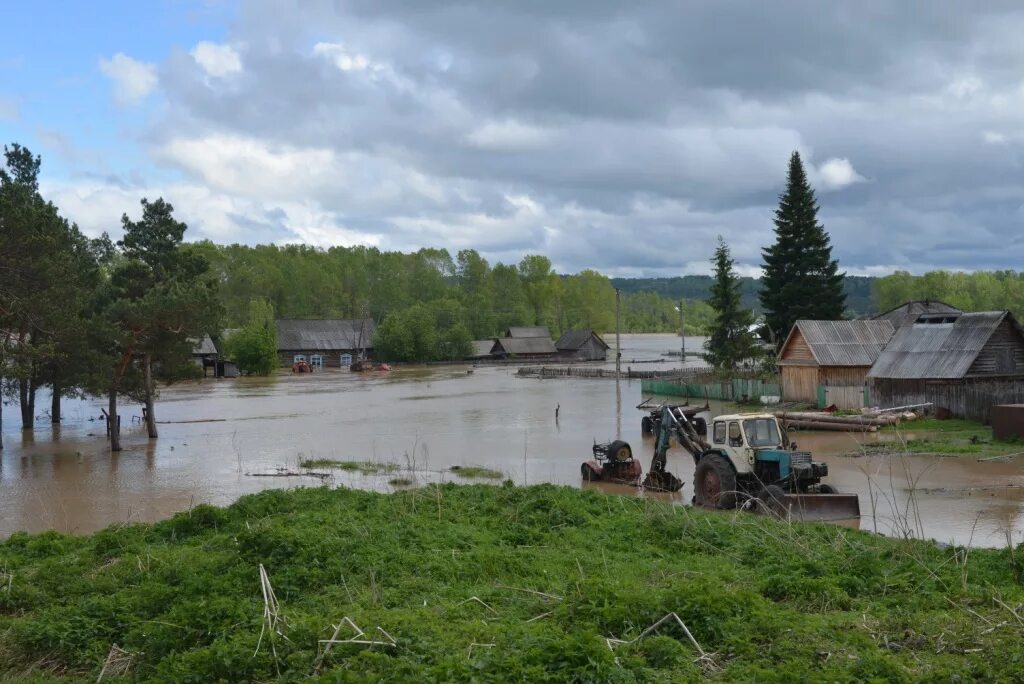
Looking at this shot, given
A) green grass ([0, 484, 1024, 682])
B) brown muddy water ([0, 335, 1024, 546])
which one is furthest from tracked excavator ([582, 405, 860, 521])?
green grass ([0, 484, 1024, 682])

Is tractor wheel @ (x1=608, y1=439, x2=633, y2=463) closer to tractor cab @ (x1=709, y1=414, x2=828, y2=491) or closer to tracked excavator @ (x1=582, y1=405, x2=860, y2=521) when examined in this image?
tracked excavator @ (x1=582, y1=405, x2=860, y2=521)

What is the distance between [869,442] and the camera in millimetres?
30062

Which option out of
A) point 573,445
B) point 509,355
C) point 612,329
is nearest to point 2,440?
point 573,445

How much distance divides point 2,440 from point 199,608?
33936mm

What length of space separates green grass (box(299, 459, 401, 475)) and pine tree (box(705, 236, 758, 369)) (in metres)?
30.7

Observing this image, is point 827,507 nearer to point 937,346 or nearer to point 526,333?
point 937,346

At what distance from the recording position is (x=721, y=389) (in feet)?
169

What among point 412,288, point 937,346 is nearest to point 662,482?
point 937,346

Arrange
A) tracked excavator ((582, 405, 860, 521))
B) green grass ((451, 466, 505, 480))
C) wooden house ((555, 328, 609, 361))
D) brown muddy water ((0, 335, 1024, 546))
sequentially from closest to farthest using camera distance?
tracked excavator ((582, 405, 860, 521)) < brown muddy water ((0, 335, 1024, 546)) < green grass ((451, 466, 505, 480)) < wooden house ((555, 328, 609, 361))

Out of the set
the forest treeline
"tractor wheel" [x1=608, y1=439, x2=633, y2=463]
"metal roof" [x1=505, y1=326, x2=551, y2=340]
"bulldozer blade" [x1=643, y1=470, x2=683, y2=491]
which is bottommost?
"bulldozer blade" [x1=643, y1=470, x2=683, y2=491]

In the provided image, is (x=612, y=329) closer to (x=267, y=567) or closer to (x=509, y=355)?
(x=509, y=355)

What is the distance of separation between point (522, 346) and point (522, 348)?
0.40 metres

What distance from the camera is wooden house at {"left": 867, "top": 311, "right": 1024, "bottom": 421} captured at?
32906 mm

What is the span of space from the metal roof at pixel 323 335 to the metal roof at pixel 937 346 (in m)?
79.7
